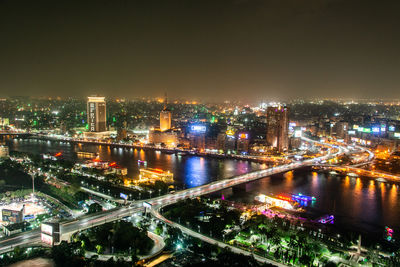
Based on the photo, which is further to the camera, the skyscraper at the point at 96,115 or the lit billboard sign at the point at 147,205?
the skyscraper at the point at 96,115

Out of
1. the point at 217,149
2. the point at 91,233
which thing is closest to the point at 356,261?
the point at 91,233

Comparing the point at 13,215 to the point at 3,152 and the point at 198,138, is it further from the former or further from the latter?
the point at 198,138

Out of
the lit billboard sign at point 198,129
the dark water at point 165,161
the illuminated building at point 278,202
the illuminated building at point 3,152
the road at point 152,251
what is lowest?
the road at point 152,251

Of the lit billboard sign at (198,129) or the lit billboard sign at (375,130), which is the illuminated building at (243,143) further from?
the lit billboard sign at (375,130)

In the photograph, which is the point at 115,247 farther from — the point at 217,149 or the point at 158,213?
the point at 217,149

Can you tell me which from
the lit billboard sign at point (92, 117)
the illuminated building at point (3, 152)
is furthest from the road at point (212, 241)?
the lit billboard sign at point (92, 117)
